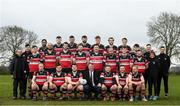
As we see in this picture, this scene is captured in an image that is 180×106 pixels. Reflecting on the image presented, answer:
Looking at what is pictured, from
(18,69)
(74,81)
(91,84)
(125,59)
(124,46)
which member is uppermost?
(124,46)

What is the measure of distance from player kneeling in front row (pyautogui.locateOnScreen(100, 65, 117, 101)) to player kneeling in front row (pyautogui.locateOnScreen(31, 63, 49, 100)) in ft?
6.29

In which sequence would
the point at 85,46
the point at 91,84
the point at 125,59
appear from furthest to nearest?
the point at 85,46 < the point at 125,59 < the point at 91,84

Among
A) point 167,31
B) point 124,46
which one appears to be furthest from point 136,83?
point 167,31

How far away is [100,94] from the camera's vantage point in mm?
15211

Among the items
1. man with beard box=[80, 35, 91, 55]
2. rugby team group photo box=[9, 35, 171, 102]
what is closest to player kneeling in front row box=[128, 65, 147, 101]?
rugby team group photo box=[9, 35, 171, 102]

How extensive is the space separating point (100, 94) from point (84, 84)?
0.70 m

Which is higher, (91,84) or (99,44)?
(99,44)

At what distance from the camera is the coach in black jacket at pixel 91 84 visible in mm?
14961

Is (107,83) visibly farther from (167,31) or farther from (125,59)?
(167,31)

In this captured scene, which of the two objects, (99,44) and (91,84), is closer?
(91,84)

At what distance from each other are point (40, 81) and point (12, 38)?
47.2 meters

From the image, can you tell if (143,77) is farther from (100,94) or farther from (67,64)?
(67,64)

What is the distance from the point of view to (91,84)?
15.1 metres

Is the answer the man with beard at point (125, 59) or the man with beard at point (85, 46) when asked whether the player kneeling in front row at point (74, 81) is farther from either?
the man with beard at point (125, 59)
